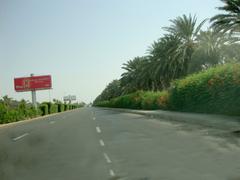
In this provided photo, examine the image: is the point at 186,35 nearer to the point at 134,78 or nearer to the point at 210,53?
the point at 210,53

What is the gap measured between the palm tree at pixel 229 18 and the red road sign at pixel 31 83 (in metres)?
60.2

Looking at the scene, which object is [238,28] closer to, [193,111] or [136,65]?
[193,111]

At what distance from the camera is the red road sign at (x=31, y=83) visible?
92250 mm

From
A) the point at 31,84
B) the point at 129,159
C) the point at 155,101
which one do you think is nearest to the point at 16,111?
the point at 155,101

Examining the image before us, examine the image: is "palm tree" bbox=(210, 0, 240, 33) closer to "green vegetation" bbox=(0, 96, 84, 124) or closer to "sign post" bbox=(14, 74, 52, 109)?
"green vegetation" bbox=(0, 96, 84, 124)

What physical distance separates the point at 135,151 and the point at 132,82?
233 ft

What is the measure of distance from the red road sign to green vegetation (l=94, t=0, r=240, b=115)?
20926 mm

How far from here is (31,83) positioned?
92.4 metres

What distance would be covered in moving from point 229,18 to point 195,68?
535 inches

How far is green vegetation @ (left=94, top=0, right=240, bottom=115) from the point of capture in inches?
952

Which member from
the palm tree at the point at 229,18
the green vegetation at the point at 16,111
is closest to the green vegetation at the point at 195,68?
the palm tree at the point at 229,18

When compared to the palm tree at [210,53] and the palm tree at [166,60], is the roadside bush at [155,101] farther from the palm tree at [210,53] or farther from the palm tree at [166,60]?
the palm tree at [210,53]

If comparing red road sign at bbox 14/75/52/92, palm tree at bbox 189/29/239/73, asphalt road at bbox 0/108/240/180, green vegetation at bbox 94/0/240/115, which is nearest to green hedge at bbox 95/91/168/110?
green vegetation at bbox 94/0/240/115

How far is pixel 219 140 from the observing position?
13305mm
